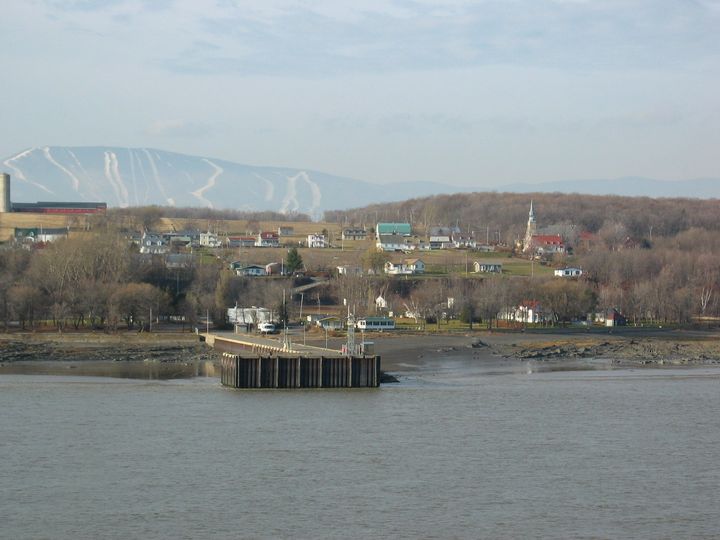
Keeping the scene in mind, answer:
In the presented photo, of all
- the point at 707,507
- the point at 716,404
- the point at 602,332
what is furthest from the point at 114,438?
the point at 602,332

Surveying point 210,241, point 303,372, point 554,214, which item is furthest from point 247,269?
point 554,214

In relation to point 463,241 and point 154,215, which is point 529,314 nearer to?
point 463,241

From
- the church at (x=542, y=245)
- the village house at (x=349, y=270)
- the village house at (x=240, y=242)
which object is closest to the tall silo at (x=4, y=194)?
the village house at (x=240, y=242)

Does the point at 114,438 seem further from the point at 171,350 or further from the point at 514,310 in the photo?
the point at 514,310

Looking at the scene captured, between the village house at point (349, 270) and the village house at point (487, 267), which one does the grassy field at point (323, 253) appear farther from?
the village house at point (349, 270)

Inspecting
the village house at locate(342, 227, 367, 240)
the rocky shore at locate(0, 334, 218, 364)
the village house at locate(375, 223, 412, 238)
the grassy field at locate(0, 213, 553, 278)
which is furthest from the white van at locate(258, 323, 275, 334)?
the village house at locate(342, 227, 367, 240)

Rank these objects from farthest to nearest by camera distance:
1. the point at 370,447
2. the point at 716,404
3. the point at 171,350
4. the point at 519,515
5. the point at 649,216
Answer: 1. the point at 649,216
2. the point at 171,350
3. the point at 716,404
4. the point at 370,447
5. the point at 519,515

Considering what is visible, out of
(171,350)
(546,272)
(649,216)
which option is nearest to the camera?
(171,350)

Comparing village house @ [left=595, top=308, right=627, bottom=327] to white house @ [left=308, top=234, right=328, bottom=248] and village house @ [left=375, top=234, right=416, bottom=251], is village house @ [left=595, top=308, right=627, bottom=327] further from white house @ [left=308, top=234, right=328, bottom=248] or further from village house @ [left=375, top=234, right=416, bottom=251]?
white house @ [left=308, top=234, right=328, bottom=248]
